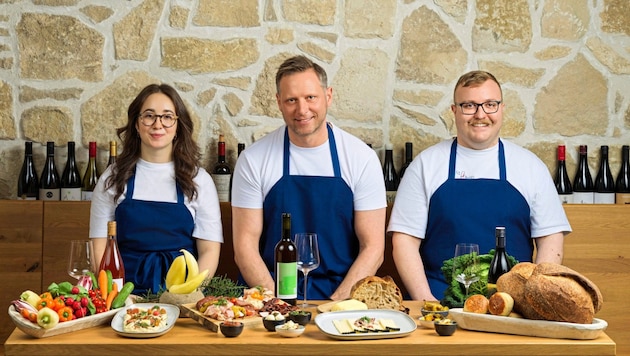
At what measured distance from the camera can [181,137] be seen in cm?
397

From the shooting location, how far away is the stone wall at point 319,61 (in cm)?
468

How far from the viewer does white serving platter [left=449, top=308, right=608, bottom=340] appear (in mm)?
2414

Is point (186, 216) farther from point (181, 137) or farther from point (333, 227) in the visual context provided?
point (333, 227)

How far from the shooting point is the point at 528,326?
2465mm

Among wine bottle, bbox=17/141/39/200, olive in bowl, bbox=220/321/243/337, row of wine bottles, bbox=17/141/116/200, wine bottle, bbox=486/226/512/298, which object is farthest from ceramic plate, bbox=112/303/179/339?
wine bottle, bbox=17/141/39/200

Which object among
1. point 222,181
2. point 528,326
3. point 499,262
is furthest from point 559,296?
point 222,181

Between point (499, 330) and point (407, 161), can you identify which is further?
point (407, 161)

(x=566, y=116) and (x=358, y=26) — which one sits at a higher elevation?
(x=358, y=26)

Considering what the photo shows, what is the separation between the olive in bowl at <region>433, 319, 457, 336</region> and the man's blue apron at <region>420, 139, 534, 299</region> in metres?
1.36

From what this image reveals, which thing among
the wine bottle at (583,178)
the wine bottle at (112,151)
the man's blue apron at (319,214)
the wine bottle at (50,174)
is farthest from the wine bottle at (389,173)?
the wine bottle at (50,174)

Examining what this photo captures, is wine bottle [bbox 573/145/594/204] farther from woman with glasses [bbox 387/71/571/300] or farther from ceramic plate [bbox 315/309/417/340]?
ceramic plate [bbox 315/309/417/340]

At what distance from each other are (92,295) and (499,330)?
4.16 ft

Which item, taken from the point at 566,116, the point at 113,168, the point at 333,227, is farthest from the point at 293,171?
the point at 566,116

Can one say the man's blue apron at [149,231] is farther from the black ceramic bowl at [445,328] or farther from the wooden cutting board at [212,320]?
the black ceramic bowl at [445,328]
